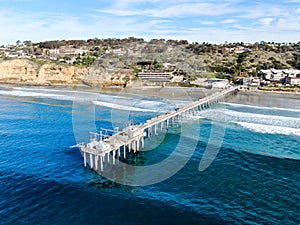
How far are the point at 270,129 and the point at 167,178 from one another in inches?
669

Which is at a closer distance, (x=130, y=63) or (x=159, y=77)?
(x=159, y=77)

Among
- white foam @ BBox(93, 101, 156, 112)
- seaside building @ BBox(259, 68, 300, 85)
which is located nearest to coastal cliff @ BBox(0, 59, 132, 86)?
white foam @ BBox(93, 101, 156, 112)

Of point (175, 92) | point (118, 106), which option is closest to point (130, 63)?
point (175, 92)

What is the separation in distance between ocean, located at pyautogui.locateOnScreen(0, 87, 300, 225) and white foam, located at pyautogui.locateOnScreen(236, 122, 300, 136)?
2cm

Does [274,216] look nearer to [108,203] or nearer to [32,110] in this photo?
[108,203]

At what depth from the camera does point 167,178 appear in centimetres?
1877

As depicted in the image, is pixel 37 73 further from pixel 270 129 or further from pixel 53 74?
pixel 270 129

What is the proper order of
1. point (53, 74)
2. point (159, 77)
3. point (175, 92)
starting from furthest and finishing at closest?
point (53, 74) → point (159, 77) → point (175, 92)

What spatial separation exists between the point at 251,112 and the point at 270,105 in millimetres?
8338

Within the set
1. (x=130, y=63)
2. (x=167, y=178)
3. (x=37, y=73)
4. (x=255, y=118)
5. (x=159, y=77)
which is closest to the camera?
(x=167, y=178)

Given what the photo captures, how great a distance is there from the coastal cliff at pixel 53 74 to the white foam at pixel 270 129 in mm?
46433

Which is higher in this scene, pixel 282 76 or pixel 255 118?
pixel 282 76

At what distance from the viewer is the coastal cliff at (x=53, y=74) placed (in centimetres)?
7410

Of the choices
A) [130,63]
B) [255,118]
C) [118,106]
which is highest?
[130,63]
